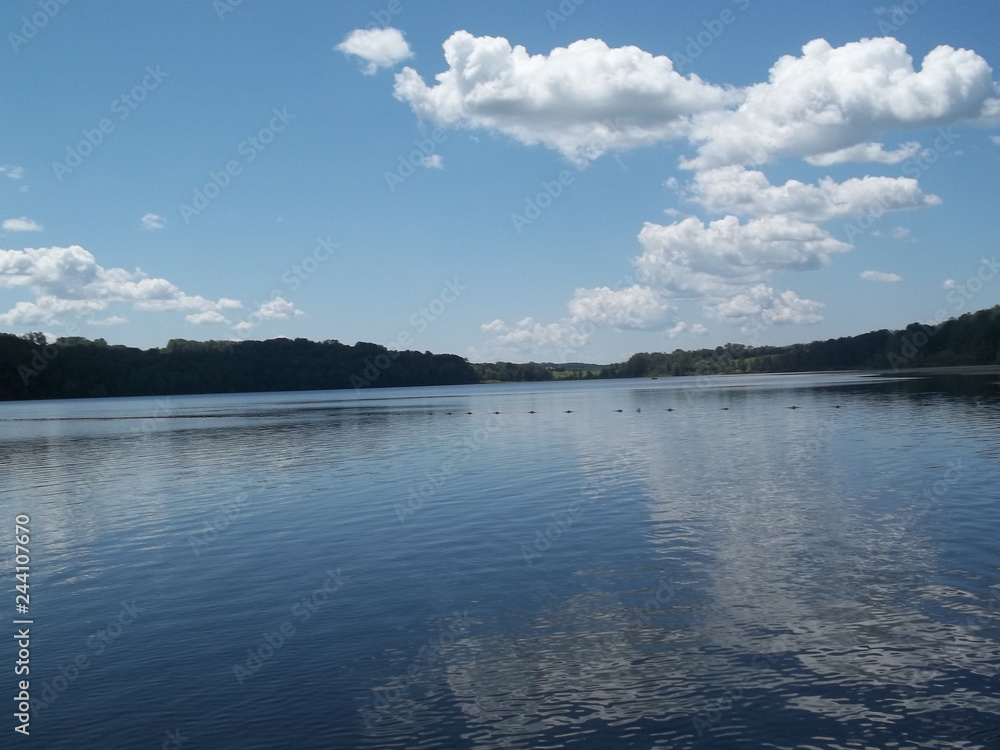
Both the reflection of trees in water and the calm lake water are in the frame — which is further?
the calm lake water

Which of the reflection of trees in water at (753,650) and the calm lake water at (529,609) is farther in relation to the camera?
the calm lake water at (529,609)

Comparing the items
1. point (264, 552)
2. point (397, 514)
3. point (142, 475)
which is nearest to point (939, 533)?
point (397, 514)

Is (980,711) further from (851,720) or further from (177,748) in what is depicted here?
(177,748)

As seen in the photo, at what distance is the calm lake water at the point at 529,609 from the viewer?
36.4 ft

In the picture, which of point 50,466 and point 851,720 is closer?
point 851,720

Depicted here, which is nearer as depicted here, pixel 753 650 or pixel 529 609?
pixel 753 650

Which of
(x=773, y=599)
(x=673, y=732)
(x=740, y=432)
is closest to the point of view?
(x=673, y=732)

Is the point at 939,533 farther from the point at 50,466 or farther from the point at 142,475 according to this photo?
the point at 50,466

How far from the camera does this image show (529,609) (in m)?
15.9

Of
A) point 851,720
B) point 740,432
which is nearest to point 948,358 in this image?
point 740,432

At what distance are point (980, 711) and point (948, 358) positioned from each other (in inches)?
8457

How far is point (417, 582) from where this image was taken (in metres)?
18.4

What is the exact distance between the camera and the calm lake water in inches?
437

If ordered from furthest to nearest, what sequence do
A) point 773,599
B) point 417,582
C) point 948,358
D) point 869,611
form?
point 948,358
point 417,582
point 773,599
point 869,611
